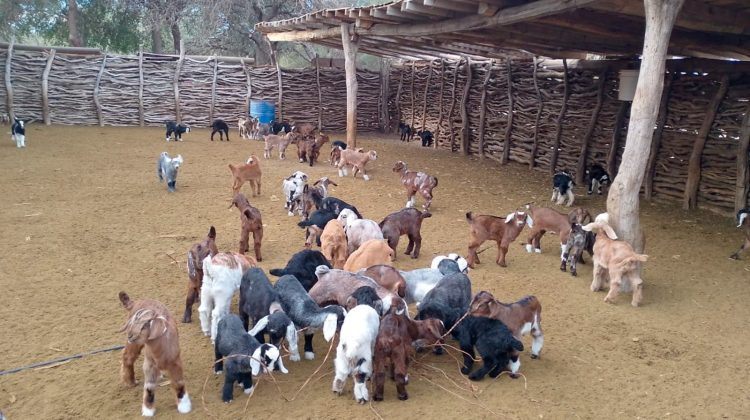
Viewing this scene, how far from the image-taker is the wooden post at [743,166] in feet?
28.3

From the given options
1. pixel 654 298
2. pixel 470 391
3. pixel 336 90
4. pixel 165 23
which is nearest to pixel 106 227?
pixel 470 391

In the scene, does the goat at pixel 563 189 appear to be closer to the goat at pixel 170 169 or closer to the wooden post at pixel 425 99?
the goat at pixel 170 169

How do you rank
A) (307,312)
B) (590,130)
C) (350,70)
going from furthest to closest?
1. (350,70)
2. (590,130)
3. (307,312)

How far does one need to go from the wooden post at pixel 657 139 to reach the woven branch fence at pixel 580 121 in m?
0.02

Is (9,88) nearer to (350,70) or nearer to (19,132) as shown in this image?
(19,132)

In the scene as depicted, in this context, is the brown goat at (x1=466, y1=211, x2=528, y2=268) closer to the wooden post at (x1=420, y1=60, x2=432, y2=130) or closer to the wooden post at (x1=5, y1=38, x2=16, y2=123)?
the wooden post at (x1=420, y1=60, x2=432, y2=130)

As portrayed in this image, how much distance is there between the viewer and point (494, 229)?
6812mm

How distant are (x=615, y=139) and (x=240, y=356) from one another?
9.38m

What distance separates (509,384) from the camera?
13.9 feet

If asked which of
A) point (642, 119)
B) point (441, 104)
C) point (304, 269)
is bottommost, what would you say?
point (304, 269)

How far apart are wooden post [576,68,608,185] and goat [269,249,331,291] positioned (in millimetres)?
8088

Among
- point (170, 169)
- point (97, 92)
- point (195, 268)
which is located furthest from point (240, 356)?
point (97, 92)

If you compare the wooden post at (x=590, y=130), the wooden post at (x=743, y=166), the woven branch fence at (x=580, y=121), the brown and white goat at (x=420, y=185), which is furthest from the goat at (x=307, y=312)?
the wooden post at (x=590, y=130)

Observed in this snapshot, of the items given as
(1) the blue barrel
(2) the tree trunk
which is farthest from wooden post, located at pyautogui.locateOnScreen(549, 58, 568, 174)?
(2) the tree trunk
